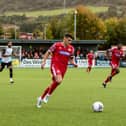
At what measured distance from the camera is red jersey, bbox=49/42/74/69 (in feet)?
52.0

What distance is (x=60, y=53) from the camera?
15914mm

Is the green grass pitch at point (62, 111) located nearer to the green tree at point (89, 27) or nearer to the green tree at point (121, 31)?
the green tree at point (89, 27)

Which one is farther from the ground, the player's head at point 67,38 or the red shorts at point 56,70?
the player's head at point 67,38

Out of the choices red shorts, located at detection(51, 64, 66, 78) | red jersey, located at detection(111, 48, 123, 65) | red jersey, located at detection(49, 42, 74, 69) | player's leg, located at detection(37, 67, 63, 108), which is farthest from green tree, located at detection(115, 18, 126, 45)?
player's leg, located at detection(37, 67, 63, 108)

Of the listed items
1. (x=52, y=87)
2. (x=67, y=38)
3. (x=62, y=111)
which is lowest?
(x=62, y=111)

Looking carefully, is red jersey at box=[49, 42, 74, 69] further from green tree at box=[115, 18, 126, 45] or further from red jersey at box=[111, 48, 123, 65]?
green tree at box=[115, 18, 126, 45]

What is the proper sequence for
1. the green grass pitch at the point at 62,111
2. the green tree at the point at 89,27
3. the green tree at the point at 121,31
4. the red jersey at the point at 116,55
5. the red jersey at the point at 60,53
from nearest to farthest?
the green grass pitch at the point at 62,111 < the red jersey at the point at 60,53 < the red jersey at the point at 116,55 < the green tree at the point at 89,27 < the green tree at the point at 121,31

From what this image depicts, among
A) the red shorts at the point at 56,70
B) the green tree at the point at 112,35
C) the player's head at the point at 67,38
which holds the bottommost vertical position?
the green tree at the point at 112,35

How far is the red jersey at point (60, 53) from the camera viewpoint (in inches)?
624

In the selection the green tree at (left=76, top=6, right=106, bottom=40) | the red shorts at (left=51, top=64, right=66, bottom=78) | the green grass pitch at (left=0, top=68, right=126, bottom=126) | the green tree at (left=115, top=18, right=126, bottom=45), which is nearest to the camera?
the green grass pitch at (left=0, top=68, right=126, bottom=126)

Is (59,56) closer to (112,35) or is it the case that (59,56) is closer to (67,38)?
(67,38)

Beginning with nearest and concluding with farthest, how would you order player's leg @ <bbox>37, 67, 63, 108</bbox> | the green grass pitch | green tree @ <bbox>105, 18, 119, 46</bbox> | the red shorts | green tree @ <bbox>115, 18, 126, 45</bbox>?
the green grass pitch < player's leg @ <bbox>37, 67, 63, 108</bbox> < the red shorts < green tree @ <bbox>105, 18, 119, 46</bbox> < green tree @ <bbox>115, 18, 126, 45</bbox>

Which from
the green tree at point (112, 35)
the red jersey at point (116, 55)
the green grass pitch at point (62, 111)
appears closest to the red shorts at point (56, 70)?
the green grass pitch at point (62, 111)

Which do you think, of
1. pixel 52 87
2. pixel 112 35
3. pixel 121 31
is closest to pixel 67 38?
pixel 52 87
